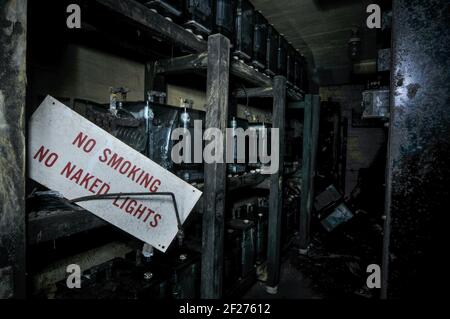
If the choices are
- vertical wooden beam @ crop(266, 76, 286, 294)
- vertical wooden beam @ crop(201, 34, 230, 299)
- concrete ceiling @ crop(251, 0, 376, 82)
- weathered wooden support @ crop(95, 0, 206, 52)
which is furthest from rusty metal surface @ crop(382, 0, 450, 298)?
concrete ceiling @ crop(251, 0, 376, 82)

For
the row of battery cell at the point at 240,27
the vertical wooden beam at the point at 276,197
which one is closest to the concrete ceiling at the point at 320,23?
the row of battery cell at the point at 240,27

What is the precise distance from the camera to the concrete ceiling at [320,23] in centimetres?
265

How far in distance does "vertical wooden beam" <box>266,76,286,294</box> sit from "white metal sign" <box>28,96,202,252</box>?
4.09ft

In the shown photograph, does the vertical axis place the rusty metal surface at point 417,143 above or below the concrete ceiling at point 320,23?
below

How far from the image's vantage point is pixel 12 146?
620 mm

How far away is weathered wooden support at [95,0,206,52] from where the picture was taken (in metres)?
0.92

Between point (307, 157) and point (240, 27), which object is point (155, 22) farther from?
point (307, 157)

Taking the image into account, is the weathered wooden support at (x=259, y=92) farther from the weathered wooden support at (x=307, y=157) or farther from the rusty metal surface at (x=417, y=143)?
the rusty metal surface at (x=417, y=143)

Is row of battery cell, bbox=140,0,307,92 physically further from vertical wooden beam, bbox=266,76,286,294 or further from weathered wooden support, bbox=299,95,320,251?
weathered wooden support, bbox=299,95,320,251

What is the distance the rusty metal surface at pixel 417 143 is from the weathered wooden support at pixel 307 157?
231 cm

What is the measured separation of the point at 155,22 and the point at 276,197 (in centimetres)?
161

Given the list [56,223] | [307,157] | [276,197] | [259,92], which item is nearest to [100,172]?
[56,223]

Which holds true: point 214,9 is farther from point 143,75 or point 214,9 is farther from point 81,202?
point 81,202

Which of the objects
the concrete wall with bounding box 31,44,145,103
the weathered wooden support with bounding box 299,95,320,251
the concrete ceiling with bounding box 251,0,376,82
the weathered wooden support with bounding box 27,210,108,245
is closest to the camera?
the weathered wooden support with bounding box 27,210,108,245
